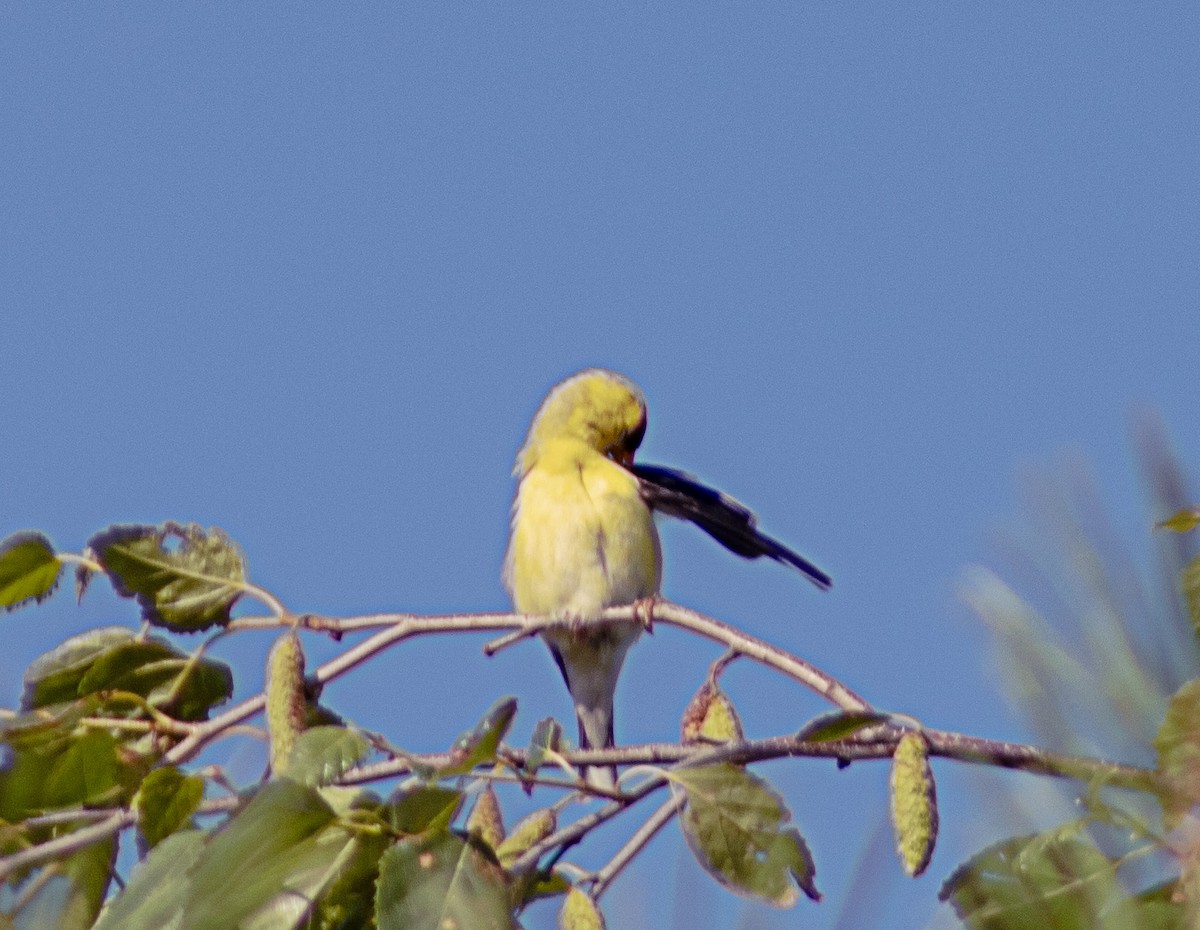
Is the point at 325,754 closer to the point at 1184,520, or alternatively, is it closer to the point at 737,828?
the point at 737,828

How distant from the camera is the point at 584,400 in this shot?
451 centimetres

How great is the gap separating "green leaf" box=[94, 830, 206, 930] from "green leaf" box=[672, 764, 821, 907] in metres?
0.38

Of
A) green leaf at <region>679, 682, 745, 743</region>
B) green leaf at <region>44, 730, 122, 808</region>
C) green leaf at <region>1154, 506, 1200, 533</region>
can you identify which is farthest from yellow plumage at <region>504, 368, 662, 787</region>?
green leaf at <region>1154, 506, 1200, 533</region>

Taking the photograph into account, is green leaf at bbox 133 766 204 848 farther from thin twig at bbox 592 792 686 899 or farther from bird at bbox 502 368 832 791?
bird at bbox 502 368 832 791

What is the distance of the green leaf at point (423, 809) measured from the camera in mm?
1327

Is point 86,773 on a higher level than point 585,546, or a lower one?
lower

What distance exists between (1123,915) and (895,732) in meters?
0.57

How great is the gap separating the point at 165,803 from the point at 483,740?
1.19ft

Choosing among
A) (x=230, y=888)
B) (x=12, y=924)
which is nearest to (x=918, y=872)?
(x=230, y=888)

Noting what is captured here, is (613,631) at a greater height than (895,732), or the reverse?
(613,631)

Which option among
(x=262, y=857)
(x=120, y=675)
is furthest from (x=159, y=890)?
(x=120, y=675)

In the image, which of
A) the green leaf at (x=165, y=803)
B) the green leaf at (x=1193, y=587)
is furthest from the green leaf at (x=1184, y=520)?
the green leaf at (x=165, y=803)

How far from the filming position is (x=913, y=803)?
4.49ft

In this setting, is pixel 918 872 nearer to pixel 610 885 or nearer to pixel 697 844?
pixel 697 844
